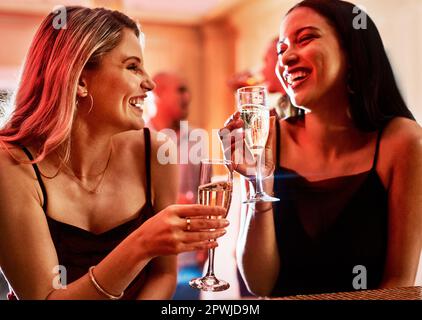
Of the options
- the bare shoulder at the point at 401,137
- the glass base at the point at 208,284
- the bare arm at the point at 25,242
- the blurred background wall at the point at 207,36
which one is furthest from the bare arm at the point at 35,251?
the bare shoulder at the point at 401,137

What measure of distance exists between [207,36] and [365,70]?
0.46 metres

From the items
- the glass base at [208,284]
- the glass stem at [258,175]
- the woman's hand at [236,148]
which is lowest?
the glass base at [208,284]

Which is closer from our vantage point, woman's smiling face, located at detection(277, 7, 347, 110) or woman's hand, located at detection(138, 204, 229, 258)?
woman's hand, located at detection(138, 204, 229, 258)

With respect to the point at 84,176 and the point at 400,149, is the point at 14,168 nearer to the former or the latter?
the point at 84,176

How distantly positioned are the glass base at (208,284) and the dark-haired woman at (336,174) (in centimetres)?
28

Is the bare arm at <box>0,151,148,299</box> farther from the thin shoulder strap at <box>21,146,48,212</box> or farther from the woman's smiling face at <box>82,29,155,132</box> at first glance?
the woman's smiling face at <box>82,29,155,132</box>

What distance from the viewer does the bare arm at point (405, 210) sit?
1.23m

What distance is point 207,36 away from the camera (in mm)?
1438

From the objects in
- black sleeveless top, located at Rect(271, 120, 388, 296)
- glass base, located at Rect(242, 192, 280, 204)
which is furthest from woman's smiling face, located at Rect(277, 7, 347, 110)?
glass base, located at Rect(242, 192, 280, 204)

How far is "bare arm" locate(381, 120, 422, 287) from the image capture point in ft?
4.02

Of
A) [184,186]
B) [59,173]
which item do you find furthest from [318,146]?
[59,173]

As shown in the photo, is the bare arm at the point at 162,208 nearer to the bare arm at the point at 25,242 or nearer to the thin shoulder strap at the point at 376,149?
the bare arm at the point at 25,242

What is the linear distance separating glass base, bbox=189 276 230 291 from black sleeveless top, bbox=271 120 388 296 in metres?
0.33

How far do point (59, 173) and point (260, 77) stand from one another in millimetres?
621
